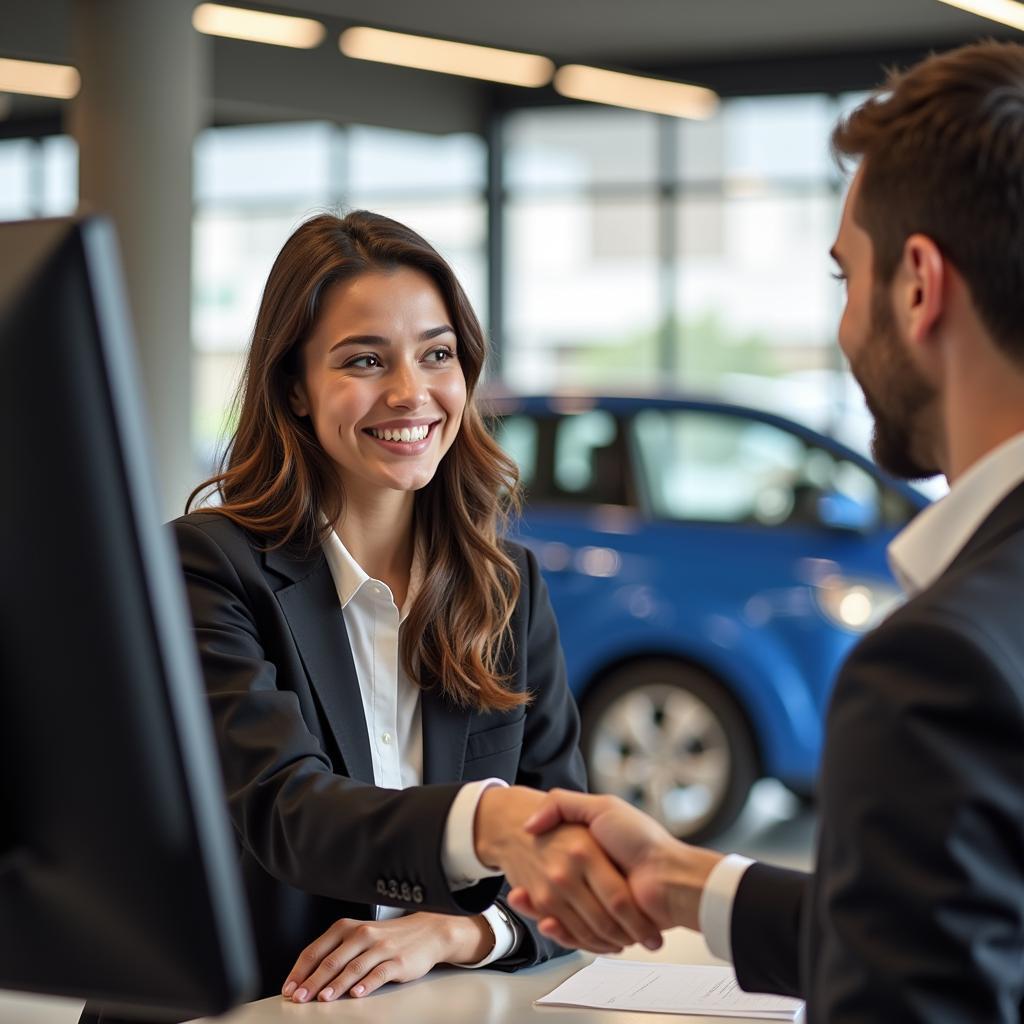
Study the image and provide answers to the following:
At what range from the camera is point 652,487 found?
244 inches

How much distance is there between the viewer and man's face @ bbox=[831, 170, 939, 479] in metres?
1.40

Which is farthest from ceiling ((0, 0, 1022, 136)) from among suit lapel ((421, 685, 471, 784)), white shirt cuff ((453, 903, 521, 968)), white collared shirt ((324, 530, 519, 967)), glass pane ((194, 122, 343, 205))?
white shirt cuff ((453, 903, 521, 968))

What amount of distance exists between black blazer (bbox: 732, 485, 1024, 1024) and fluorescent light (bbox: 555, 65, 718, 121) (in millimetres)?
9813

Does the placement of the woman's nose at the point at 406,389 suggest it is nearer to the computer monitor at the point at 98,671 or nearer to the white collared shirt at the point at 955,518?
the white collared shirt at the point at 955,518

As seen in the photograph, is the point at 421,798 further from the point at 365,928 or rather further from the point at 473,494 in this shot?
the point at 473,494

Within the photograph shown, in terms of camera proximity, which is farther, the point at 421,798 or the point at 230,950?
the point at 421,798

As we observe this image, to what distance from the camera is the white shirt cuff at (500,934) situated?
2.07 metres

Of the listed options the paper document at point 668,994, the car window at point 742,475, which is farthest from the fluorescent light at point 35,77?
the paper document at point 668,994

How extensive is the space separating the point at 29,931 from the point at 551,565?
5138 millimetres

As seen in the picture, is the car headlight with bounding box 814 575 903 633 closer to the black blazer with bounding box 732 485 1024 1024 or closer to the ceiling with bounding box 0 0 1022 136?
the black blazer with bounding box 732 485 1024 1024

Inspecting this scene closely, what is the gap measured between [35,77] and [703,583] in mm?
5506

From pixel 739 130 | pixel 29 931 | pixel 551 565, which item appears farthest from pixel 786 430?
pixel 739 130

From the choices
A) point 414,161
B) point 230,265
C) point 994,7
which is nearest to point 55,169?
point 230,265

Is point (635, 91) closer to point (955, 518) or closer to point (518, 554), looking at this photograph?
point (518, 554)
